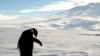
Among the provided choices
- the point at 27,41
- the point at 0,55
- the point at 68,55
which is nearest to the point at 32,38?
the point at 27,41

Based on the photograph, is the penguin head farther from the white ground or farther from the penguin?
the white ground

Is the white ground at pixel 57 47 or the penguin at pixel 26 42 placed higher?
the penguin at pixel 26 42

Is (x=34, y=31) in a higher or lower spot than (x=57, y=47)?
higher

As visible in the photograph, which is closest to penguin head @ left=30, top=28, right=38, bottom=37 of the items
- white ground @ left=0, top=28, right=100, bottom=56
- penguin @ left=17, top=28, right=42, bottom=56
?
penguin @ left=17, top=28, right=42, bottom=56

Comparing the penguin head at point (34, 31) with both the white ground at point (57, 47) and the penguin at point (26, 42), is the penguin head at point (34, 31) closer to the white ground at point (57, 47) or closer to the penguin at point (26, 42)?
the penguin at point (26, 42)

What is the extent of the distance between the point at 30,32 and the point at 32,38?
5 cm

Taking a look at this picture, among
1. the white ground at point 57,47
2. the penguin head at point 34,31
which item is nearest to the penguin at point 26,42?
the penguin head at point 34,31

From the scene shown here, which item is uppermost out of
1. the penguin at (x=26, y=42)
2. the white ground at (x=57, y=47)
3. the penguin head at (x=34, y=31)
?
the penguin head at (x=34, y=31)

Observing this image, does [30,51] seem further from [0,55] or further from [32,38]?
[0,55]

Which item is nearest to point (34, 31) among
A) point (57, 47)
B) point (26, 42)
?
point (26, 42)

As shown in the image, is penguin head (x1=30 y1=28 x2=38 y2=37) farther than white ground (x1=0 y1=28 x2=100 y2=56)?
No

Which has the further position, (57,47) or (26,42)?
(57,47)

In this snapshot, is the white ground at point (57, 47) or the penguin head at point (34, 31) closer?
the penguin head at point (34, 31)

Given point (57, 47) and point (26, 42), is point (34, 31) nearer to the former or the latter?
point (26, 42)
